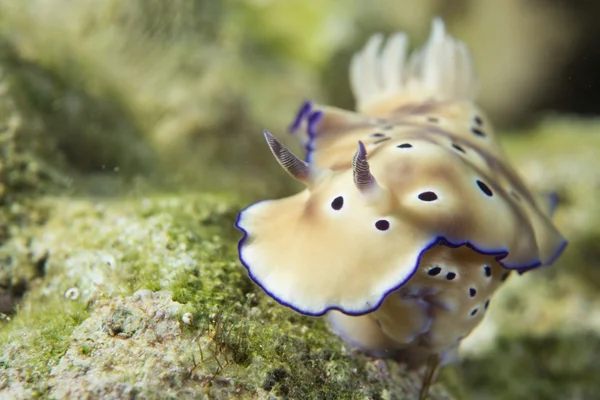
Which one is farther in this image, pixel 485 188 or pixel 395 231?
pixel 485 188

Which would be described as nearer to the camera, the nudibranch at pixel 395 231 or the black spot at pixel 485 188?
the nudibranch at pixel 395 231

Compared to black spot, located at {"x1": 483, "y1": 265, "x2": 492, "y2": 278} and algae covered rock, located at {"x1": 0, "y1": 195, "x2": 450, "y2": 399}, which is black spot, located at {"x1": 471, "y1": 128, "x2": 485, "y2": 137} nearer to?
black spot, located at {"x1": 483, "y1": 265, "x2": 492, "y2": 278}

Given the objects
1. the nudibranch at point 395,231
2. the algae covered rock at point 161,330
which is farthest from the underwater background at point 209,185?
the nudibranch at point 395,231

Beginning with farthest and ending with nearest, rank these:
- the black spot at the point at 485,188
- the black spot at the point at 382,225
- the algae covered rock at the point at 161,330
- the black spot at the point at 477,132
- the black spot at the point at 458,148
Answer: the black spot at the point at 477,132 → the black spot at the point at 458,148 → the black spot at the point at 485,188 → the black spot at the point at 382,225 → the algae covered rock at the point at 161,330

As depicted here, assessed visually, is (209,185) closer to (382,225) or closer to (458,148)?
(458,148)

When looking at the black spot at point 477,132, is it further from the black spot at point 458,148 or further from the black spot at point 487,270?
the black spot at point 487,270

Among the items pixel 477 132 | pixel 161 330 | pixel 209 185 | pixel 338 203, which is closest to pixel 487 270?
pixel 338 203
